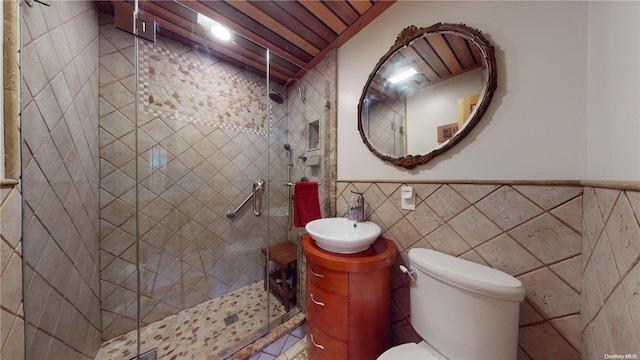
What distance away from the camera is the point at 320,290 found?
911 mm

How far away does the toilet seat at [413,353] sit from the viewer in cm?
72

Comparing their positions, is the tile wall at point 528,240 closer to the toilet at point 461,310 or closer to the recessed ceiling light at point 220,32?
the toilet at point 461,310

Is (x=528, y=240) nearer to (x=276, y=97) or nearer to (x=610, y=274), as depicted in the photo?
(x=610, y=274)

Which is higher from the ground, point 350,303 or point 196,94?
point 196,94

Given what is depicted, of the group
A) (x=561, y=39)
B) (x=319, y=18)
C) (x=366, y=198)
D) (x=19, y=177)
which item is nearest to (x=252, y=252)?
(x=366, y=198)

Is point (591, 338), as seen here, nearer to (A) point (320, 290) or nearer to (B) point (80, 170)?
(A) point (320, 290)

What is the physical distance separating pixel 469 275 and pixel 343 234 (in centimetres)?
67

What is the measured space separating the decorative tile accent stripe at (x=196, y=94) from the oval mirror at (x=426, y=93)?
1.09 meters

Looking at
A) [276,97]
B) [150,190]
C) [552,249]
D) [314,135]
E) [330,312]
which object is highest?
[276,97]

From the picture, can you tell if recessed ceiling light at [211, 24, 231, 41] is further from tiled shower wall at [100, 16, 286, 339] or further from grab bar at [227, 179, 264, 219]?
grab bar at [227, 179, 264, 219]

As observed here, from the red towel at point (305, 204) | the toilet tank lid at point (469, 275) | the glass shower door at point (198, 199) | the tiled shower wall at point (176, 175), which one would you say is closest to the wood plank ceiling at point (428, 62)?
the red towel at point (305, 204)

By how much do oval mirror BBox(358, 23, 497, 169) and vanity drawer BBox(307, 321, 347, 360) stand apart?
1.01m

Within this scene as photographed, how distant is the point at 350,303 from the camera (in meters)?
0.84

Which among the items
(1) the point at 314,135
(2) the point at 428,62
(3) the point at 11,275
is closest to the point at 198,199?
(3) the point at 11,275
